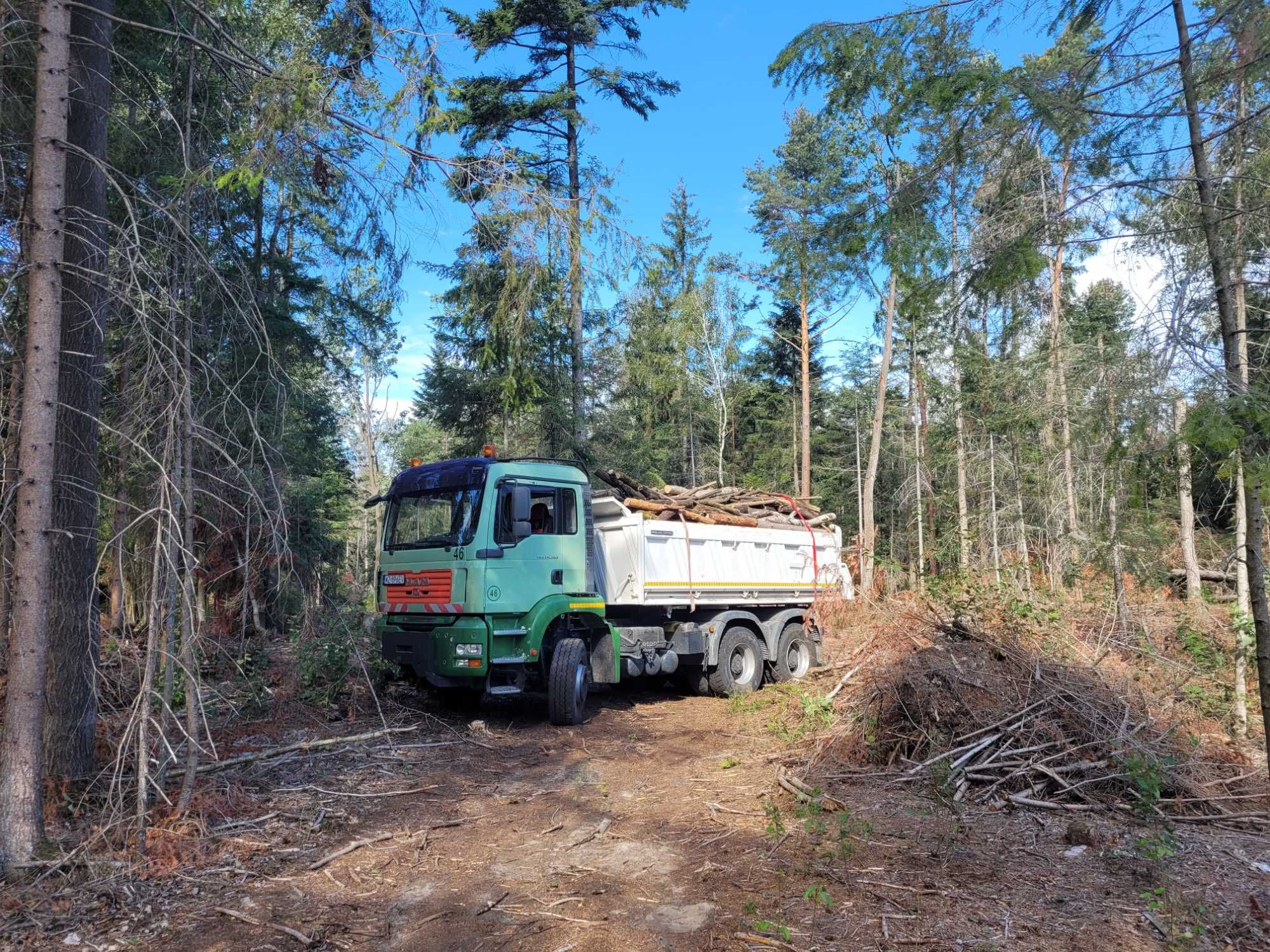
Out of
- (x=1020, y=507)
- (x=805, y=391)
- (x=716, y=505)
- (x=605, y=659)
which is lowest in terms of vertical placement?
(x=605, y=659)

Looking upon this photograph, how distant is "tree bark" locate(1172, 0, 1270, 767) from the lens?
4.97 m

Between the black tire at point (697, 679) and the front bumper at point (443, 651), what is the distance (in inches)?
150

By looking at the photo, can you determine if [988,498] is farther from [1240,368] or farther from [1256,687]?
[1240,368]

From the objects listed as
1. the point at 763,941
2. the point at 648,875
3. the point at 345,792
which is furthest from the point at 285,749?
the point at 763,941

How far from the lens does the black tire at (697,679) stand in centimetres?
1120

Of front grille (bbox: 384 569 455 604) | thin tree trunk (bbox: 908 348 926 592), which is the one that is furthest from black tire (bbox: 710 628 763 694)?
thin tree trunk (bbox: 908 348 926 592)

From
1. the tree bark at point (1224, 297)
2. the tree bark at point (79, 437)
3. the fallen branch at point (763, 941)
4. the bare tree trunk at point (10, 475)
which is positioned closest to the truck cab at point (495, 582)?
the tree bark at point (79, 437)

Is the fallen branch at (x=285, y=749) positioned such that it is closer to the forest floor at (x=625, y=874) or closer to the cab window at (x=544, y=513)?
the forest floor at (x=625, y=874)

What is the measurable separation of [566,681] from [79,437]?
210 inches

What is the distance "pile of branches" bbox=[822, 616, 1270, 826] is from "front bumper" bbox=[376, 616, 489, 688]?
12.2 ft

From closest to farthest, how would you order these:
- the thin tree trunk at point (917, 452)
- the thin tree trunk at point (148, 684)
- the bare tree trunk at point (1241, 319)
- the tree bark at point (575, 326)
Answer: the thin tree trunk at point (148, 684)
the bare tree trunk at point (1241, 319)
the tree bark at point (575, 326)
the thin tree trunk at point (917, 452)

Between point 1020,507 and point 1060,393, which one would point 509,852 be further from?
point 1020,507

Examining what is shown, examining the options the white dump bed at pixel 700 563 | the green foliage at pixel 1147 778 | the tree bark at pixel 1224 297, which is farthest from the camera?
the white dump bed at pixel 700 563

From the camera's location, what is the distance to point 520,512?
849cm
